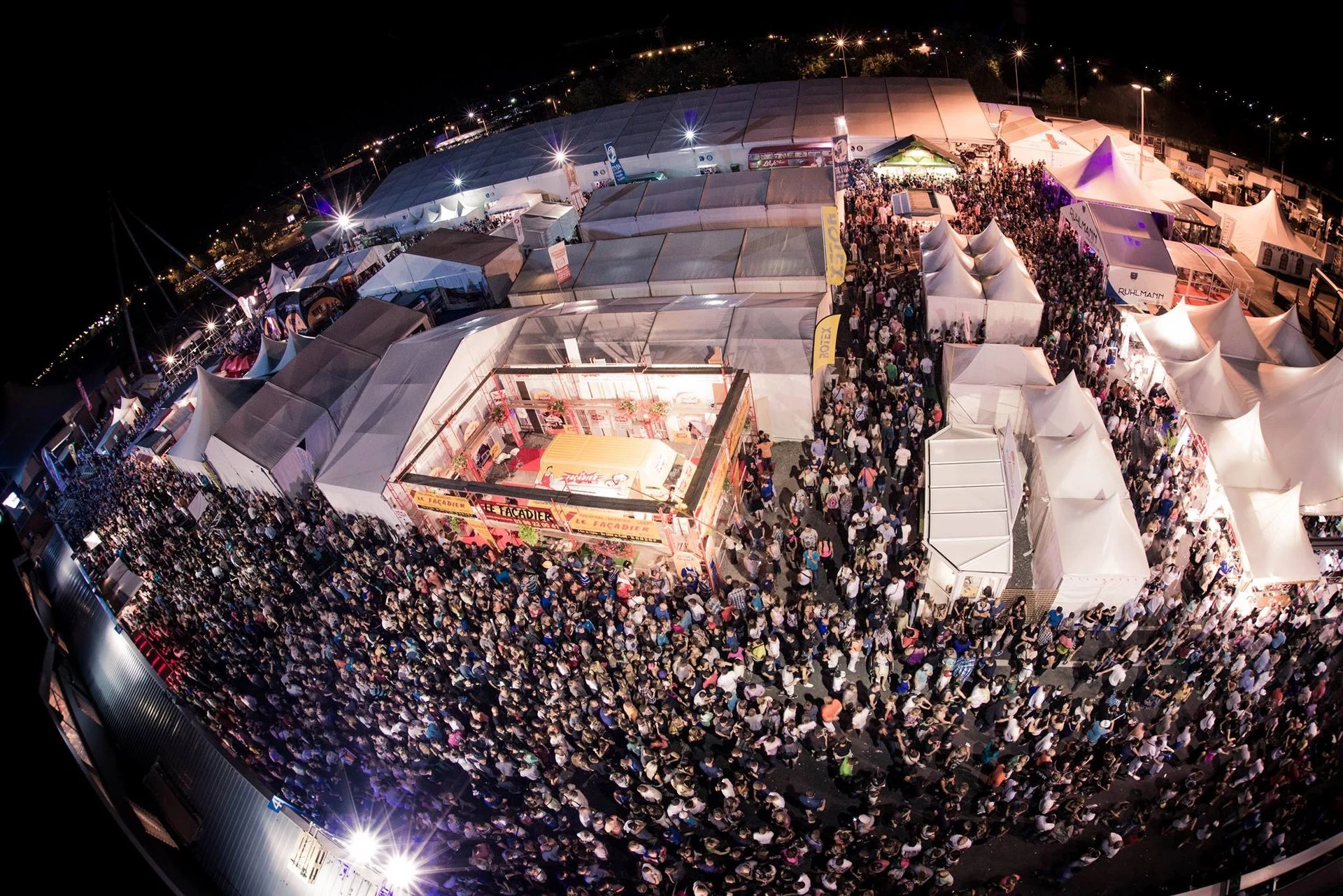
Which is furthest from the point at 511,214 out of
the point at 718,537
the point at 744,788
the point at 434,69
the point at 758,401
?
the point at 434,69

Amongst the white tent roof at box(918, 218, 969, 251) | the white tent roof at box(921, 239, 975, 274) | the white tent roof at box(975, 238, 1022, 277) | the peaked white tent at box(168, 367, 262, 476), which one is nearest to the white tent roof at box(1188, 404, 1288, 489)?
the white tent roof at box(975, 238, 1022, 277)

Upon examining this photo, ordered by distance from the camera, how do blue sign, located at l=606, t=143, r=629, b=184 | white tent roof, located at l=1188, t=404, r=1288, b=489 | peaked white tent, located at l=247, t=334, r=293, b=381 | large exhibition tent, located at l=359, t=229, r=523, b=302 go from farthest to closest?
blue sign, located at l=606, t=143, r=629, b=184
large exhibition tent, located at l=359, t=229, r=523, b=302
peaked white tent, located at l=247, t=334, r=293, b=381
white tent roof, located at l=1188, t=404, r=1288, b=489

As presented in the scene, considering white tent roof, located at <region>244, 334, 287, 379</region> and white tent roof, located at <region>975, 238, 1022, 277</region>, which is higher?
white tent roof, located at <region>975, 238, 1022, 277</region>

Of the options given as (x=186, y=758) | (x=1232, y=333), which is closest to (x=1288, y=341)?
(x=1232, y=333)

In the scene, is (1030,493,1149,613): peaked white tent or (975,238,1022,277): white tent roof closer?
(1030,493,1149,613): peaked white tent


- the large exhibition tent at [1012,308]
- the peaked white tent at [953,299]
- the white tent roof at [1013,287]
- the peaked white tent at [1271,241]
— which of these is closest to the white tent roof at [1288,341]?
the large exhibition tent at [1012,308]

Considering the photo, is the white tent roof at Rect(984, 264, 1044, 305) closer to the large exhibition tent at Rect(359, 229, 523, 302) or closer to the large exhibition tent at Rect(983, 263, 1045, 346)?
the large exhibition tent at Rect(983, 263, 1045, 346)
